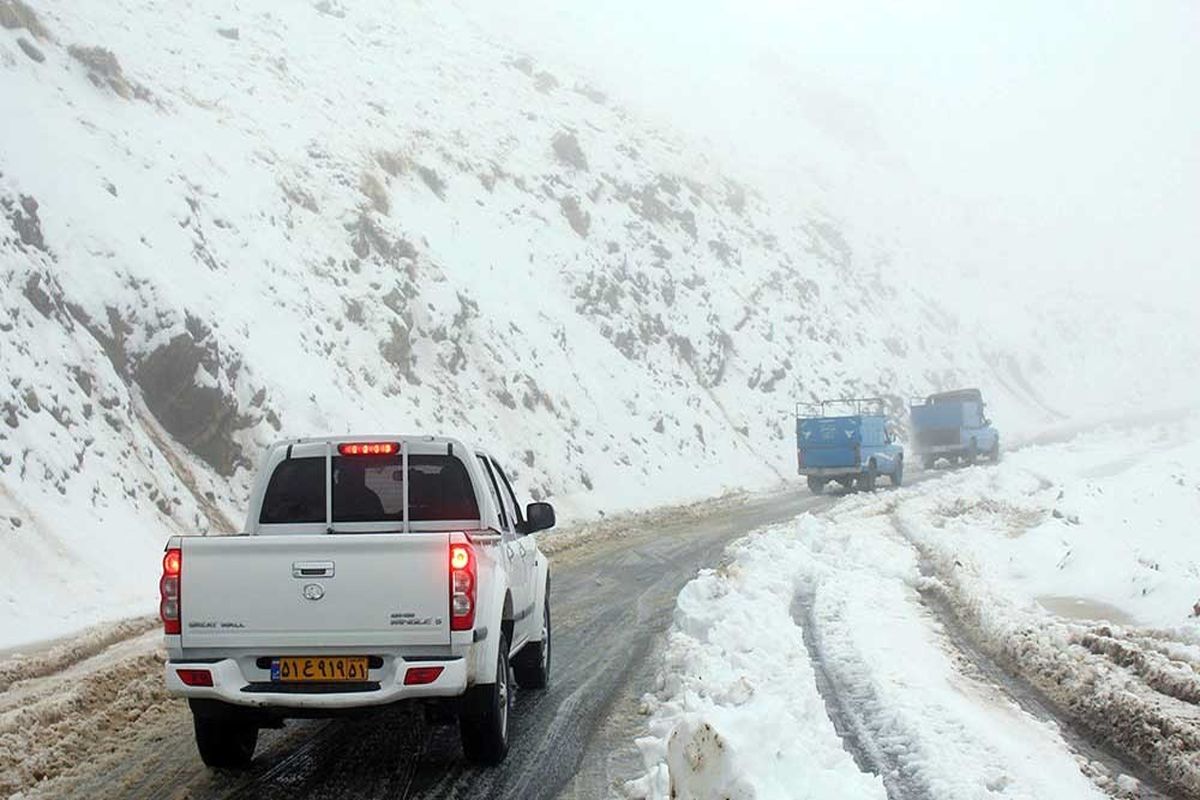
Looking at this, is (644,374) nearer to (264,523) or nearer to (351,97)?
(351,97)

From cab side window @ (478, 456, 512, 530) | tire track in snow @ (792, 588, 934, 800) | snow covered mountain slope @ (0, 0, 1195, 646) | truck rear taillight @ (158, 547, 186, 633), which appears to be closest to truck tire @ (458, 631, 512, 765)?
cab side window @ (478, 456, 512, 530)

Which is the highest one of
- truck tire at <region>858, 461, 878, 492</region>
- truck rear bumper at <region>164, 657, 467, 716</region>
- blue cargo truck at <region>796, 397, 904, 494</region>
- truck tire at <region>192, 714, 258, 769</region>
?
truck rear bumper at <region>164, 657, 467, 716</region>

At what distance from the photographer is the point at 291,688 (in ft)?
19.3

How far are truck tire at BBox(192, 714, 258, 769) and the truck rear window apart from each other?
4.88ft

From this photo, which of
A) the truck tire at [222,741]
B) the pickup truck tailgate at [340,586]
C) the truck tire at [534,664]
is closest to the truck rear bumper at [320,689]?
the pickup truck tailgate at [340,586]

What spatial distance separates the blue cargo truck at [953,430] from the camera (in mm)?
38594

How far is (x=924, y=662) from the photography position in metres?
9.02

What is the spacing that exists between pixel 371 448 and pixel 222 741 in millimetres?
2073

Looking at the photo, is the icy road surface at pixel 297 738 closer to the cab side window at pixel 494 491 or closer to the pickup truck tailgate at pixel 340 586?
the pickup truck tailgate at pixel 340 586

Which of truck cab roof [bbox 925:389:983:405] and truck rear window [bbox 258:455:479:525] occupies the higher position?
truck rear window [bbox 258:455:479:525]

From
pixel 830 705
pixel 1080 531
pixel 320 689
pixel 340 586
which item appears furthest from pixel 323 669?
pixel 1080 531

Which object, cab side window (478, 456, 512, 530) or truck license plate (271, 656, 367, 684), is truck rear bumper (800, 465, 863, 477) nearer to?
cab side window (478, 456, 512, 530)

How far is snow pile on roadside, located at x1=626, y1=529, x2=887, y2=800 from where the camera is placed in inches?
196

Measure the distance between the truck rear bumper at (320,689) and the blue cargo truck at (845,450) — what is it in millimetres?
25762
